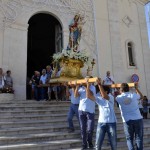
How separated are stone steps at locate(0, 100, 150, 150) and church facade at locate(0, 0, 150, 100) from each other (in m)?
A: 3.59

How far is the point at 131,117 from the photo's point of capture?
5301 millimetres

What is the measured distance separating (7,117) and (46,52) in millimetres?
11373

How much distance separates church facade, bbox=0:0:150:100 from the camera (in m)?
12.2

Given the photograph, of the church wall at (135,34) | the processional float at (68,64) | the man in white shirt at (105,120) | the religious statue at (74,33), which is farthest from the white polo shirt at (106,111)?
the church wall at (135,34)

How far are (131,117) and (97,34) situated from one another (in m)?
10.1

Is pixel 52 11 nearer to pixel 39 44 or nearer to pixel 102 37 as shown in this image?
pixel 102 37

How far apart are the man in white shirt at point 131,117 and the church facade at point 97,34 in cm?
756

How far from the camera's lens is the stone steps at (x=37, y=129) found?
635 cm

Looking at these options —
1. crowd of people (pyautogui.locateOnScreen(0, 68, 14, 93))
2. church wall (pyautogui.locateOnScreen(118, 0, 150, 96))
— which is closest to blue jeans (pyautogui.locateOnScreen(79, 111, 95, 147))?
crowd of people (pyautogui.locateOnScreen(0, 68, 14, 93))

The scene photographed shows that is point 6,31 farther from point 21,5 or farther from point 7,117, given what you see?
point 7,117

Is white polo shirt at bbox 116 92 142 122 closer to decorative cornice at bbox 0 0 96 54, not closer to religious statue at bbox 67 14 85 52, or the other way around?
religious statue at bbox 67 14 85 52

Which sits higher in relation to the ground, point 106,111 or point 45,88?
point 45,88

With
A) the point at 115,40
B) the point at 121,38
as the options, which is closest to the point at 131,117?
the point at 115,40

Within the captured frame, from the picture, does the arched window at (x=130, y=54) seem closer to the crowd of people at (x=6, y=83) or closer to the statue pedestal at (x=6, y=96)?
the crowd of people at (x=6, y=83)
